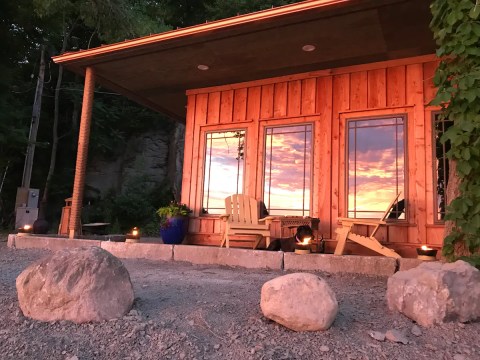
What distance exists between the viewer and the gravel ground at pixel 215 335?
2061mm

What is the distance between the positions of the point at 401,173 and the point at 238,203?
2292mm

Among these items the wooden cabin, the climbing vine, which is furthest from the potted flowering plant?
the climbing vine

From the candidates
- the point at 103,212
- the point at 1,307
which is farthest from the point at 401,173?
the point at 103,212

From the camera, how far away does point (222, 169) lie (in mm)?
6707

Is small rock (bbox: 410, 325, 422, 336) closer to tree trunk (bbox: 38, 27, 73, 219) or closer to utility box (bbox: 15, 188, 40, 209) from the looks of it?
utility box (bbox: 15, 188, 40, 209)

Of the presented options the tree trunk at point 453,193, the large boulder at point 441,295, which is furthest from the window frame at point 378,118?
the large boulder at point 441,295

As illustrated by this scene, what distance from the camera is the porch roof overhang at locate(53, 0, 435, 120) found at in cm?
444

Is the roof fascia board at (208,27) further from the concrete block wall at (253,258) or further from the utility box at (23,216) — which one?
the utility box at (23,216)

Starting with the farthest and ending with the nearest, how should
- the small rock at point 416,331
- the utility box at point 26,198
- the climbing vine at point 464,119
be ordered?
the utility box at point 26,198 → the climbing vine at point 464,119 → the small rock at point 416,331

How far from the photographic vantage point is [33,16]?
35.6ft

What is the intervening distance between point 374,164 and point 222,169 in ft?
7.85

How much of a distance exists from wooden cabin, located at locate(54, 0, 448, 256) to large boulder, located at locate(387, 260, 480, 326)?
275cm

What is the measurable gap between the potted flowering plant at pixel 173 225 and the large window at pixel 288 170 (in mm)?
1297

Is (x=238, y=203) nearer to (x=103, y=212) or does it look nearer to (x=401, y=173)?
(x=401, y=173)
